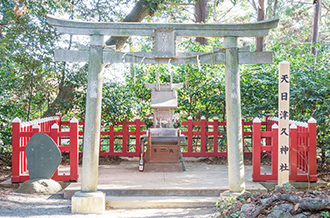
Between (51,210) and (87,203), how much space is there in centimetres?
64

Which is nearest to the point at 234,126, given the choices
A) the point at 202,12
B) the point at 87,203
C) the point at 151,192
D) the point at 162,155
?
the point at 151,192

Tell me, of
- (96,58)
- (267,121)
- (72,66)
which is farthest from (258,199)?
(72,66)

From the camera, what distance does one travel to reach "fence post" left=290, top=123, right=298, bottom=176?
267 inches

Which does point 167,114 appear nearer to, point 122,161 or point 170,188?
point 122,161

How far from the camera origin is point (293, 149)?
22.3 ft

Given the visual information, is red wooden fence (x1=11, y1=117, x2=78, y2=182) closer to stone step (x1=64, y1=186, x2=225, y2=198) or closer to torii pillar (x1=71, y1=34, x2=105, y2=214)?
stone step (x1=64, y1=186, x2=225, y2=198)

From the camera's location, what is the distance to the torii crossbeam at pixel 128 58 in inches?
A: 209

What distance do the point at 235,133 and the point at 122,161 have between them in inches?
193

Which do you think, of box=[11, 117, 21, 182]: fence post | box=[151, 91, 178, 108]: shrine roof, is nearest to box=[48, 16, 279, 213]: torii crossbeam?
box=[11, 117, 21, 182]: fence post

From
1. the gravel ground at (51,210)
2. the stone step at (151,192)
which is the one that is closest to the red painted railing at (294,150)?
the stone step at (151,192)

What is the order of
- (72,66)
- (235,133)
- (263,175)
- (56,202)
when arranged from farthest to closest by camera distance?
(72,66) < (263,175) < (56,202) < (235,133)

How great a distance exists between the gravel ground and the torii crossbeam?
0.32 m

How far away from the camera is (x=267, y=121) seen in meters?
9.66

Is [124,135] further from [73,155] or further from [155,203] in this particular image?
[155,203]
